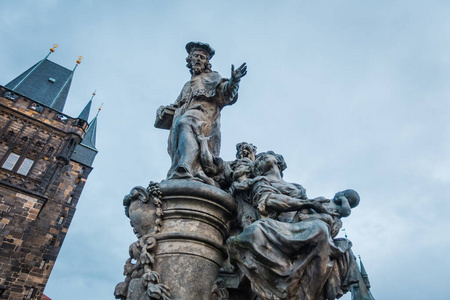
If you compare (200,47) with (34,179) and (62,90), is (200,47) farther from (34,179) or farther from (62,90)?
(62,90)

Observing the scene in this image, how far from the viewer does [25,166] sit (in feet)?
89.4

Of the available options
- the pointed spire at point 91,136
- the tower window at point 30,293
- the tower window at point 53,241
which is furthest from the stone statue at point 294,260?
the pointed spire at point 91,136

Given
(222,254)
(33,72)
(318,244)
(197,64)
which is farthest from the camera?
(33,72)

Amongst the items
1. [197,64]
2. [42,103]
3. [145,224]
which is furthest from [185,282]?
[42,103]

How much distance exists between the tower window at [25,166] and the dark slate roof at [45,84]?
6.86m

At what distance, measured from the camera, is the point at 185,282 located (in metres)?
2.77

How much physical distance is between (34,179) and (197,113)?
87.7 ft

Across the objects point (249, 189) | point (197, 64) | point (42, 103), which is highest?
point (42, 103)

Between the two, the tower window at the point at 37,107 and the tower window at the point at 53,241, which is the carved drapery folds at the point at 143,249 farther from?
the tower window at the point at 37,107

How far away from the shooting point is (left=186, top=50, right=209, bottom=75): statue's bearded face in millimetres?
5191

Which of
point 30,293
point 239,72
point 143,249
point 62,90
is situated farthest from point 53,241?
point 143,249

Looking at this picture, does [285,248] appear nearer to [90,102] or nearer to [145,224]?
[145,224]

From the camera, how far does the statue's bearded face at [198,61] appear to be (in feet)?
17.0

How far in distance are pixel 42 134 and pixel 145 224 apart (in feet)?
98.1
